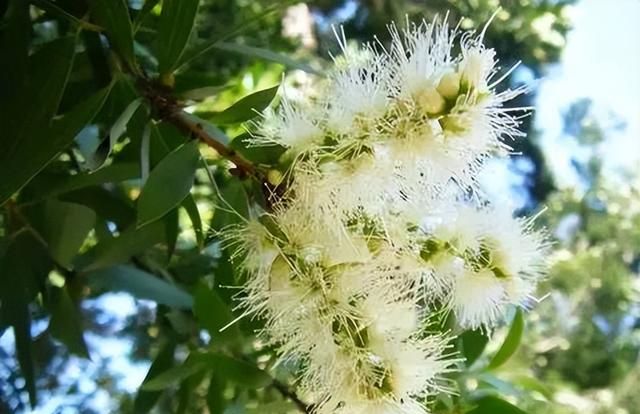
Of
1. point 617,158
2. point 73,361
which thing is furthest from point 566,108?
point 73,361

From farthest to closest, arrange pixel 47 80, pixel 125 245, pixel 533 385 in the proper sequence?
pixel 533 385 → pixel 125 245 → pixel 47 80

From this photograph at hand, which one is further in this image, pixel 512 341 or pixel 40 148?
pixel 512 341

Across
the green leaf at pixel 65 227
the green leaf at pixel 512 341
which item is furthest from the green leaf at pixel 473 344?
the green leaf at pixel 65 227

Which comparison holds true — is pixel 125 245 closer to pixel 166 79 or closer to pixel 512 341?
pixel 166 79

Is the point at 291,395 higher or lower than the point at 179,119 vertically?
lower

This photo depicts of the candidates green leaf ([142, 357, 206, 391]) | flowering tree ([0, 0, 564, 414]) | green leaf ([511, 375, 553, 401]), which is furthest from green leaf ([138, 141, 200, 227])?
green leaf ([511, 375, 553, 401])

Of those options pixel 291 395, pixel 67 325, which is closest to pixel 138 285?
pixel 67 325

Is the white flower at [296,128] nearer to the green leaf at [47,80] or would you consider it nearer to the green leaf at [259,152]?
the green leaf at [259,152]
